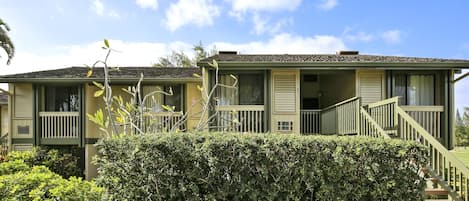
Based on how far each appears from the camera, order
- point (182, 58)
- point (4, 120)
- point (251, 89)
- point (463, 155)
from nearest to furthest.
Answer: point (251, 89) < point (463, 155) < point (4, 120) < point (182, 58)

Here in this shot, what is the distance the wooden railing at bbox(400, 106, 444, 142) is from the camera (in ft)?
40.3

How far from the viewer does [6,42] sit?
16359 millimetres

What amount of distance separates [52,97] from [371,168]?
1425cm

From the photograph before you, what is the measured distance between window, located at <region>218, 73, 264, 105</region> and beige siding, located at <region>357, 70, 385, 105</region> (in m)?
3.30

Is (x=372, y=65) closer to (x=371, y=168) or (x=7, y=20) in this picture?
(x=371, y=168)

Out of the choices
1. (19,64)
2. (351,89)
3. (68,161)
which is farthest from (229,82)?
(19,64)

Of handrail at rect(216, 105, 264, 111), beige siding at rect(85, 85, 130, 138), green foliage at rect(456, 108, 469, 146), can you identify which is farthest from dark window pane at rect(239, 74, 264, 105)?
green foliage at rect(456, 108, 469, 146)

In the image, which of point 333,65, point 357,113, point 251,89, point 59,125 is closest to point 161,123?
point 251,89

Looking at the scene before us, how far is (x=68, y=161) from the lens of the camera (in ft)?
50.9

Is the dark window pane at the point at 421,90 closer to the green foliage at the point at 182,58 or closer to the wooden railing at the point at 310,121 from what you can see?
the wooden railing at the point at 310,121

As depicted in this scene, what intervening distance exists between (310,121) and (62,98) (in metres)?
10.3

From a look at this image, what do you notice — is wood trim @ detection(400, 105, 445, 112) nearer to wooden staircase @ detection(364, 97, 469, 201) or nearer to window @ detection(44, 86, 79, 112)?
wooden staircase @ detection(364, 97, 469, 201)

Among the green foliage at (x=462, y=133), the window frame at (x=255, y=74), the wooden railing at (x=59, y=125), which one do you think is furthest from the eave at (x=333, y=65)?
the green foliage at (x=462, y=133)

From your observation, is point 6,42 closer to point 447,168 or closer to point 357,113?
point 357,113
